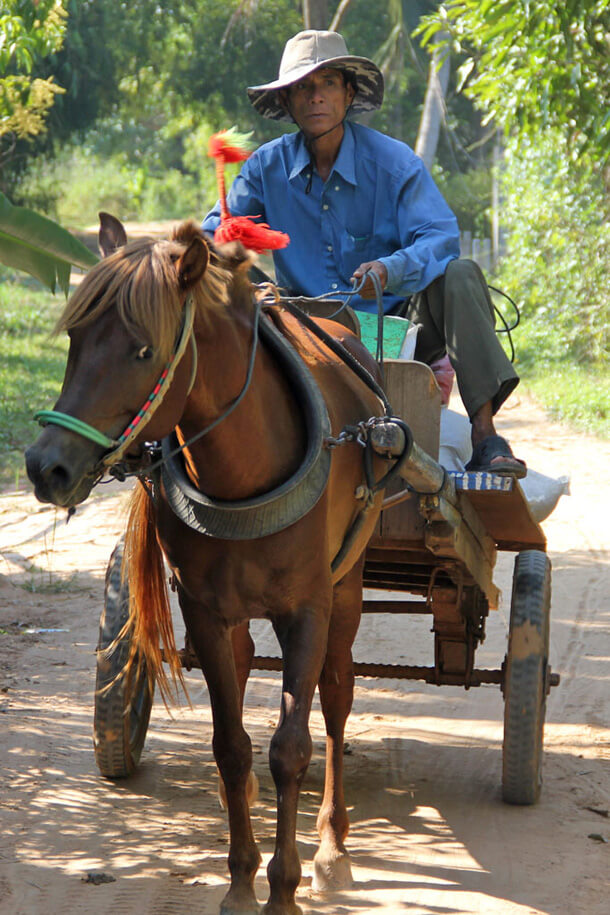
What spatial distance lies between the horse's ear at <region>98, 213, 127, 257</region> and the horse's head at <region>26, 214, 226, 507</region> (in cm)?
28

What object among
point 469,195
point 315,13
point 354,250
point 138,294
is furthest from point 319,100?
point 469,195

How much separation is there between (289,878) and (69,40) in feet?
62.7

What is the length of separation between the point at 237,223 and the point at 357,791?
2.23m

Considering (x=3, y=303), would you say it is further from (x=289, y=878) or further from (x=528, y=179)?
(x=289, y=878)

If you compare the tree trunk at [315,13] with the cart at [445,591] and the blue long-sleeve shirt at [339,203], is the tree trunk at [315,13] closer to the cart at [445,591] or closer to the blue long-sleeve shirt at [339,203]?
the blue long-sleeve shirt at [339,203]

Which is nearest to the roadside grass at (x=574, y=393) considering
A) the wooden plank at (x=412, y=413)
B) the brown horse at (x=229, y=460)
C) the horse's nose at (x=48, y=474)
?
the wooden plank at (x=412, y=413)

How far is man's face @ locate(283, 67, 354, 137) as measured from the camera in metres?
4.16

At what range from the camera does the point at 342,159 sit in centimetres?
421

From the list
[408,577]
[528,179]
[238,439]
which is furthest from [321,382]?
[528,179]

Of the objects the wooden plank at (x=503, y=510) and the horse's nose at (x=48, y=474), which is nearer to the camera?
the horse's nose at (x=48, y=474)

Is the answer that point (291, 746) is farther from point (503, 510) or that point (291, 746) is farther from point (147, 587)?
point (503, 510)

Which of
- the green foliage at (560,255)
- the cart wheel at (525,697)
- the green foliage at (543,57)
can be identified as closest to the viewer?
the cart wheel at (525,697)

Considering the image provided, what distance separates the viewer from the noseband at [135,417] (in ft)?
7.75

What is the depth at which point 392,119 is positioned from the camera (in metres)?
27.0
